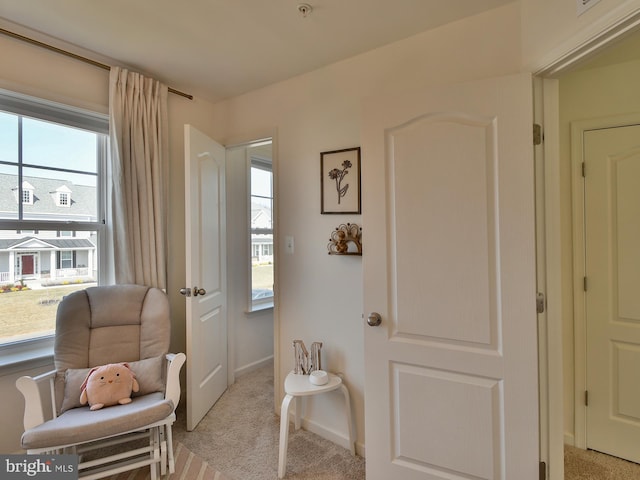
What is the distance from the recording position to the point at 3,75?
183 cm

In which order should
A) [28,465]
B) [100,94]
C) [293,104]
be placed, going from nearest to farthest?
[28,465] < [100,94] < [293,104]

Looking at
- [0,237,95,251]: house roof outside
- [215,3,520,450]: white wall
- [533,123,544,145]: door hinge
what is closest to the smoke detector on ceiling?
[215,3,520,450]: white wall

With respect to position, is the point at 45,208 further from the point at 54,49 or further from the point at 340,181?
the point at 340,181

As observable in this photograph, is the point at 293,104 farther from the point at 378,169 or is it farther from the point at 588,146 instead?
the point at 588,146

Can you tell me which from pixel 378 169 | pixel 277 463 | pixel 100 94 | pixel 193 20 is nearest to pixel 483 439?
pixel 277 463

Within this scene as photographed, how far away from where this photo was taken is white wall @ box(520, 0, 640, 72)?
3.61 feet

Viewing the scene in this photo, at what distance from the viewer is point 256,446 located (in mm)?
2113

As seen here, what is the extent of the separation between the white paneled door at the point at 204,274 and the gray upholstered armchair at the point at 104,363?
0.23 meters

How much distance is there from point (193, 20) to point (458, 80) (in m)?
1.45

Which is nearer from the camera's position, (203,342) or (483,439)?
(483,439)

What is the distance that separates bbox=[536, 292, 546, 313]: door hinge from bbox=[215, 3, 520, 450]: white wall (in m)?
0.81

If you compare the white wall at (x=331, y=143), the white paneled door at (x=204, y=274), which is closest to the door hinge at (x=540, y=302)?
the white wall at (x=331, y=143)

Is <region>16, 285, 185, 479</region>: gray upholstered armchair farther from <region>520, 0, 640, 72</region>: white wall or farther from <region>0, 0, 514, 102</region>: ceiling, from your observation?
<region>520, 0, 640, 72</region>: white wall

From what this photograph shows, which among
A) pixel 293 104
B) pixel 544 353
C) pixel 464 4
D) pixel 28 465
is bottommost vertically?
pixel 28 465
